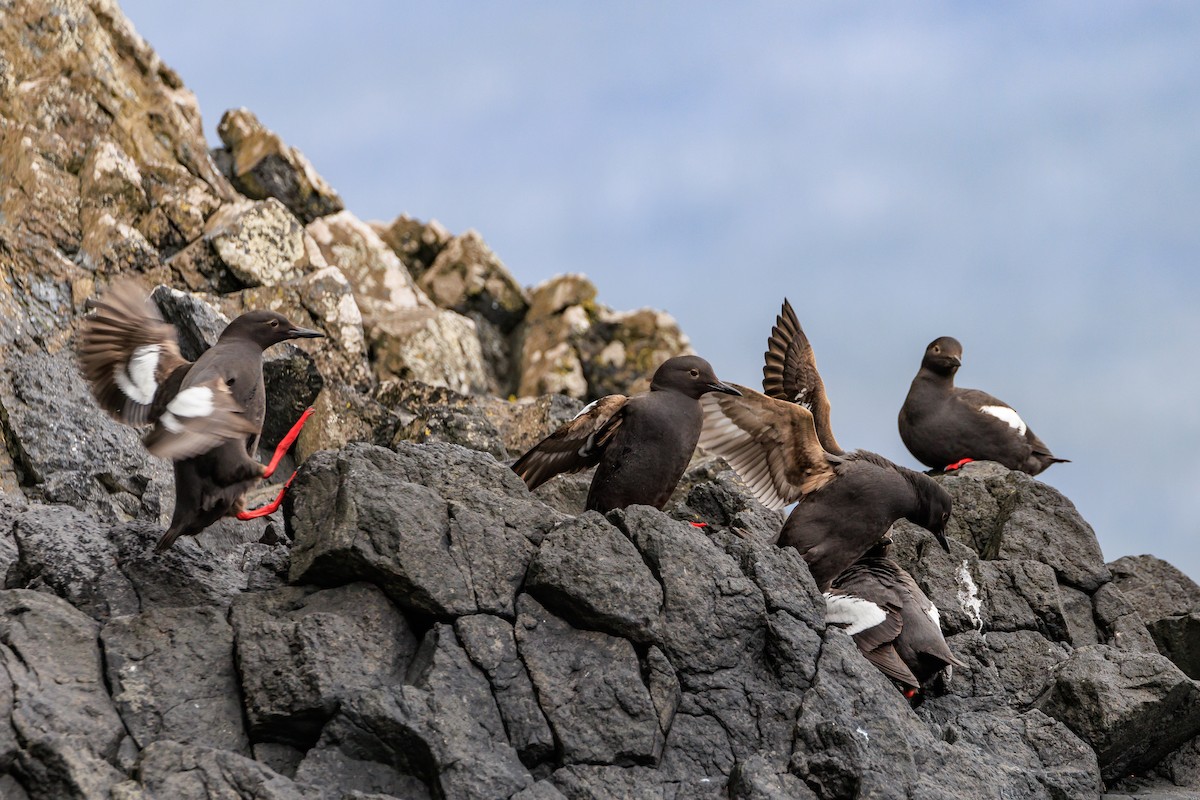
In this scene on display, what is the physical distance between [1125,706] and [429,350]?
12319 mm

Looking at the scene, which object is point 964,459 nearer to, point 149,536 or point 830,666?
point 830,666

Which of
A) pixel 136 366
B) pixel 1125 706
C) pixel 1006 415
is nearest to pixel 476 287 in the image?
pixel 1006 415

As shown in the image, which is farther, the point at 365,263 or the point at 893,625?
the point at 365,263

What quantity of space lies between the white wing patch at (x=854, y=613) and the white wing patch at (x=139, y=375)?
16.1 feet

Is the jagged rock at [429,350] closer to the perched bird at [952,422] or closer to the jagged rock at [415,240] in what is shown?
the jagged rock at [415,240]

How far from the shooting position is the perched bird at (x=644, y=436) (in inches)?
364

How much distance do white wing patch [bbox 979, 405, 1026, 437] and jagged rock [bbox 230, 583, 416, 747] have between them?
9064 millimetres

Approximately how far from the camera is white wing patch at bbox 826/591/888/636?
8680 mm

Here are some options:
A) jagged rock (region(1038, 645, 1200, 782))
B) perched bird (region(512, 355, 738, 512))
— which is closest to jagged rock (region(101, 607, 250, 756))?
perched bird (region(512, 355, 738, 512))

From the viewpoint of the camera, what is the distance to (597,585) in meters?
7.21

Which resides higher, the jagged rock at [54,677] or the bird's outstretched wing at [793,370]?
the bird's outstretched wing at [793,370]

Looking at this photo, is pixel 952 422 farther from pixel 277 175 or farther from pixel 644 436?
pixel 277 175

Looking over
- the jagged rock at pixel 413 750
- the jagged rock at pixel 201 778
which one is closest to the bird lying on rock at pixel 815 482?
the jagged rock at pixel 413 750

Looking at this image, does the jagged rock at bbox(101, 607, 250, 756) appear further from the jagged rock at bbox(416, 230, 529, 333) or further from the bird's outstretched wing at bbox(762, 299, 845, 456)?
the jagged rock at bbox(416, 230, 529, 333)
